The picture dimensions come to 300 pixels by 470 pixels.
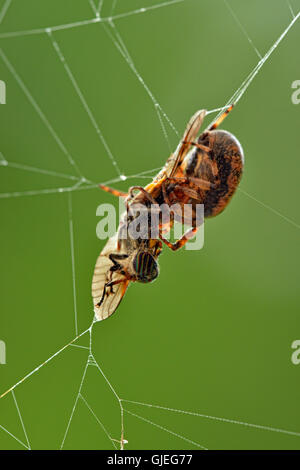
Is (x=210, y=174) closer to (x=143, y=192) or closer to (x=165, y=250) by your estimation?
(x=143, y=192)

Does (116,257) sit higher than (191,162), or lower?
lower

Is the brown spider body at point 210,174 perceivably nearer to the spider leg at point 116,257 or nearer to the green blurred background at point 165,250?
the spider leg at point 116,257

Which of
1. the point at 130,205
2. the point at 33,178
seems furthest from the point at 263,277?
the point at 130,205

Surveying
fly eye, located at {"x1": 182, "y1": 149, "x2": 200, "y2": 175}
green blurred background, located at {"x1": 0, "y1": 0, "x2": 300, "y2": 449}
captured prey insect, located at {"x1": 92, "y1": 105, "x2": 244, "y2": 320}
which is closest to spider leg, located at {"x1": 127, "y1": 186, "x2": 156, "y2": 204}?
captured prey insect, located at {"x1": 92, "y1": 105, "x2": 244, "y2": 320}

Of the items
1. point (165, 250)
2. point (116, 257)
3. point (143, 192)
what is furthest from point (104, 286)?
point (165, 250)

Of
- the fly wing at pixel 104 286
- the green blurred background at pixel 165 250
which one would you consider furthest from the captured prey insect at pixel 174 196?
the green blurred background at pixel 165 250

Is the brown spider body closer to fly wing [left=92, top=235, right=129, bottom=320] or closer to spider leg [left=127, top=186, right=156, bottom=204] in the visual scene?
spider leg [left=127, top=186, right=156, bottom=204]
